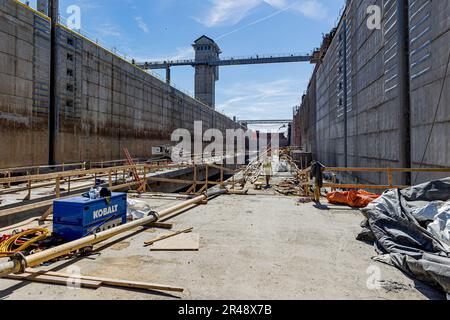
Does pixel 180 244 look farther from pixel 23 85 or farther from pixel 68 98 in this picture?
pixel 68 98

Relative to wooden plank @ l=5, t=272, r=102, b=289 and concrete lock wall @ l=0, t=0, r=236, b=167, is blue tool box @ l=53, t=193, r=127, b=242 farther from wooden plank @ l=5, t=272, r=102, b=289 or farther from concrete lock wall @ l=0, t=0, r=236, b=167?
concrete lock wall @ l=0, t=0, r=236, b=167

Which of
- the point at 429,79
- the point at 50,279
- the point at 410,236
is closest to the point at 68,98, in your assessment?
the point at 50,279

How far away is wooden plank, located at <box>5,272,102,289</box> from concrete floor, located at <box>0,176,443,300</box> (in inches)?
3.6

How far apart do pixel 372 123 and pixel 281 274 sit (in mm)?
12672

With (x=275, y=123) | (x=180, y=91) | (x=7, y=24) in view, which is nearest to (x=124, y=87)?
(x=7, y=24)

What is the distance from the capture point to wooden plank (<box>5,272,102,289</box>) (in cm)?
351

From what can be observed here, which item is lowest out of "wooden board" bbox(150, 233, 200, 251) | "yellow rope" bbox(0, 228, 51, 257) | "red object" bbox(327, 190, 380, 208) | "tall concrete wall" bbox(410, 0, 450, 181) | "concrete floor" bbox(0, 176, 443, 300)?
"concrete floor" bbox(0, 176, 443, 300)

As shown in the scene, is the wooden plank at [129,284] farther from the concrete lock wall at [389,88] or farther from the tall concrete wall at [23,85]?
the tall concrete wall at [23,85]

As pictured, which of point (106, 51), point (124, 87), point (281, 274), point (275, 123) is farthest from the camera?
point (275, 123)

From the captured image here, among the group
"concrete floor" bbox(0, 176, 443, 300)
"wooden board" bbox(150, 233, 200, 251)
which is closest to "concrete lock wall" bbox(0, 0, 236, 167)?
"wooden board" bbox(150, 233, 200, 251)

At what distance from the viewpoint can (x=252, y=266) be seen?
4250 millimetres

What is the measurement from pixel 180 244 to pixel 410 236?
12.7ft
